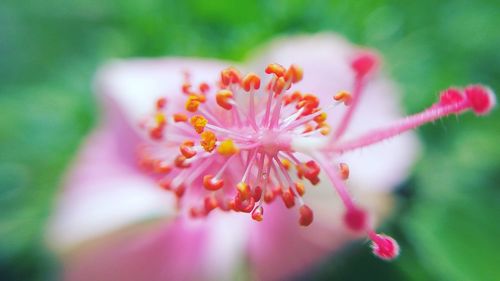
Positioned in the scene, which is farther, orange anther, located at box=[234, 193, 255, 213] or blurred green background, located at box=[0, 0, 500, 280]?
blurred green background, located at box=[0, 0, 500, 280]

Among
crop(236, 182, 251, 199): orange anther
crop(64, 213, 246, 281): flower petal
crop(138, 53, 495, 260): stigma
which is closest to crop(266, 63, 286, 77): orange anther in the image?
crop(138, 53, 495, 260): stigma

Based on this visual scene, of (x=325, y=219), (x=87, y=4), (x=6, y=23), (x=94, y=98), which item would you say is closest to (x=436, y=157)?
(x=325, y=219)

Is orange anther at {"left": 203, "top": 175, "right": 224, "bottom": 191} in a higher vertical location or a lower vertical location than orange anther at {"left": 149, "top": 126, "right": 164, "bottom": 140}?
lower

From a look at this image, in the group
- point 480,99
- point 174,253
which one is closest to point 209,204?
point 174,253

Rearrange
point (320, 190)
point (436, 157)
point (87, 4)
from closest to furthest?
point (320, 190)
point (436, 157)
point (87, 4)

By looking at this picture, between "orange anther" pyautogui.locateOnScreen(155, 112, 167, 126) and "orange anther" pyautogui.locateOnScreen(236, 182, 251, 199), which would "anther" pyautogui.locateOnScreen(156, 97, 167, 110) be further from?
"orange anther" pyautogui.locateOnScreen(236, 182, 251, 199)

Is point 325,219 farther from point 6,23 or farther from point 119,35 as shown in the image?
point 6,23

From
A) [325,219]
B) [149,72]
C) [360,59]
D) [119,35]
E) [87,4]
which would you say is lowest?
[325,219]

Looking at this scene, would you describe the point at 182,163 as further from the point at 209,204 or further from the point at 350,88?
the point at 350,88
